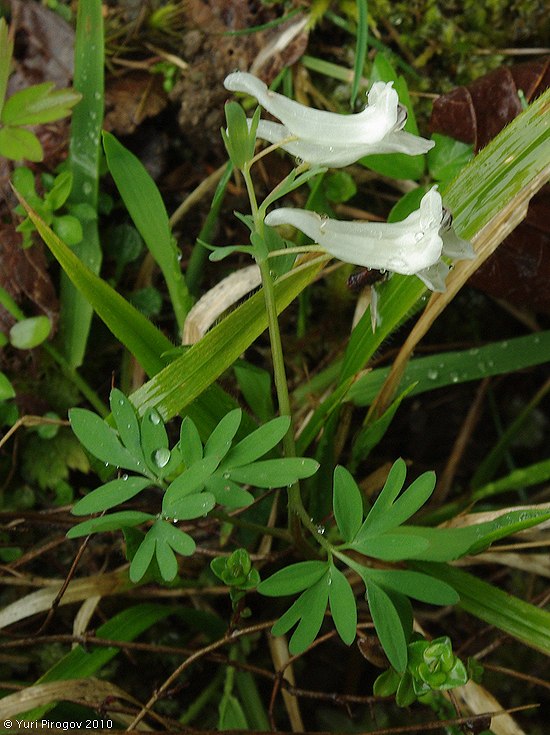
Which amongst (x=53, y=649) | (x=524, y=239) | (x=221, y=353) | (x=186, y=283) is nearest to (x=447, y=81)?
(x=524, y=239)

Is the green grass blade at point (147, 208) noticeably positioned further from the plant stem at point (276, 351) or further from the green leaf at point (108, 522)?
the green leaf at point (108, 522)

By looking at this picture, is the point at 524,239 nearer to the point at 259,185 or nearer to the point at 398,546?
the point at 259,185

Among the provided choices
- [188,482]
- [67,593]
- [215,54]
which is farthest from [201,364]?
[215,54]

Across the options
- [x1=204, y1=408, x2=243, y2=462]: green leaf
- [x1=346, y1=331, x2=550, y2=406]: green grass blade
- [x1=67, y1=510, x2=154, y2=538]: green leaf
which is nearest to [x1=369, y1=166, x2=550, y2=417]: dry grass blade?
[x1=346, y1=331, x2=550, y2=406]: green grass blade

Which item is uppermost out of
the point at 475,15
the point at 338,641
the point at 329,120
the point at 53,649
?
the point at 329,120

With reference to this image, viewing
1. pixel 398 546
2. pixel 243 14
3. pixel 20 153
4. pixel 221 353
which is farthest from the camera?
pixel 243 14

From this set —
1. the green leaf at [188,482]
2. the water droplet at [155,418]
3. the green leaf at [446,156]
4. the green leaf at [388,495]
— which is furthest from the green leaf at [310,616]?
the green leaf at [446,156]
